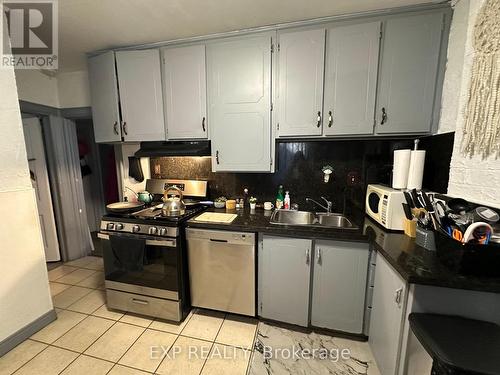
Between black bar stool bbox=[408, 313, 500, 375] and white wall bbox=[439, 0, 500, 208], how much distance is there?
0.68m

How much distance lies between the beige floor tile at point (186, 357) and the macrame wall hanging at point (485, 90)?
2277mm

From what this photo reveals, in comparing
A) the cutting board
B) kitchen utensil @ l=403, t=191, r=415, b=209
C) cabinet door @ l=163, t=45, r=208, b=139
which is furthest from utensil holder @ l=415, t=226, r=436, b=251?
cabinet door @ l=163, t=45, r=208, b=139

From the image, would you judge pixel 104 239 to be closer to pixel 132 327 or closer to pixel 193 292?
pixel 132 327

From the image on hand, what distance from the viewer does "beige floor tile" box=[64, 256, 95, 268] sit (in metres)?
2.91

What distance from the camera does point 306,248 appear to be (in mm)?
1661

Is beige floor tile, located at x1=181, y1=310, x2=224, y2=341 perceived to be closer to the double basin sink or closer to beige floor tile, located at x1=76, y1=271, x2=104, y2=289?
the double basin sink

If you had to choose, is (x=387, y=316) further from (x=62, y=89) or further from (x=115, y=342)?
(x=62, y=89)

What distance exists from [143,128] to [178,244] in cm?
121

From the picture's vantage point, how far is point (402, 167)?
5.14 feet

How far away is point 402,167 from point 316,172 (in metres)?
0.73

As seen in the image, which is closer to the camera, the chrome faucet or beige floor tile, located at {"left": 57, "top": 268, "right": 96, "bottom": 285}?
the chrome faucet

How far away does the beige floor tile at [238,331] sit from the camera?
5.60ft

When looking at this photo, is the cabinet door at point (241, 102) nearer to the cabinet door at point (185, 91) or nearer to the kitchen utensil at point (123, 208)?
the cabinet door at point (185, 91)

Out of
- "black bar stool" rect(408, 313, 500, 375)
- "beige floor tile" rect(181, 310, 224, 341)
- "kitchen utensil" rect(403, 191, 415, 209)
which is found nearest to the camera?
"black bar stool" rect(408, 313, 500, 375)
